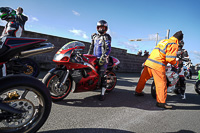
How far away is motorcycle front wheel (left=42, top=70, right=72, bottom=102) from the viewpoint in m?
2.60

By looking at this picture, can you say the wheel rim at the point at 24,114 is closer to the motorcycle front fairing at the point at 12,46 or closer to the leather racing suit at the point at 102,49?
the motorcycle front fairing at the point at 12,46

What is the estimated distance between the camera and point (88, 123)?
1.99 metres

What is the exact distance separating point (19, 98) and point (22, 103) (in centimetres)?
9

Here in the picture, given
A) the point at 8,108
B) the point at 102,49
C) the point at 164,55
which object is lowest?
the point at 8,108

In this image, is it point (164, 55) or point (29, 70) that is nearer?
point (164, 55)

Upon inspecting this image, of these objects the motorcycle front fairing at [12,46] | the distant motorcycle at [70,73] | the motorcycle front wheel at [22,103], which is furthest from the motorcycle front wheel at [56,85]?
the motorcycle front fairing at [12,46]

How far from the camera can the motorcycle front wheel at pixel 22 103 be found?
1290mm

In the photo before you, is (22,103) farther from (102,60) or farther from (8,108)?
(102,60)

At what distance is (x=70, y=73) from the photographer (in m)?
2.80

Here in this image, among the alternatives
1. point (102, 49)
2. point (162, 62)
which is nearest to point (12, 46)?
point (102, 49)

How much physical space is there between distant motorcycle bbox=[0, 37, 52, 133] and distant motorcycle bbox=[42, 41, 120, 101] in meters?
1.08

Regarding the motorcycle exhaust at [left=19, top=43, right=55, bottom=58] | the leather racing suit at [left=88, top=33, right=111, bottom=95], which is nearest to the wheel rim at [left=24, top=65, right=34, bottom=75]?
the leather racing suit at [left=88, top=33, right=111, bottom=95]

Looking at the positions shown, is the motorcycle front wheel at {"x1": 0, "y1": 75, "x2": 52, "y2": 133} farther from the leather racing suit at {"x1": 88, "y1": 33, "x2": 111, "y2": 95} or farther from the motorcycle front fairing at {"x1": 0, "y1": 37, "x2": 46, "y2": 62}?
the leather racing suit at {"x1": 88, "y1": 33, "x2": 111, "y2": 95}

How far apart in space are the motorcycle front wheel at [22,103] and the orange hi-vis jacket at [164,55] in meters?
2.60
